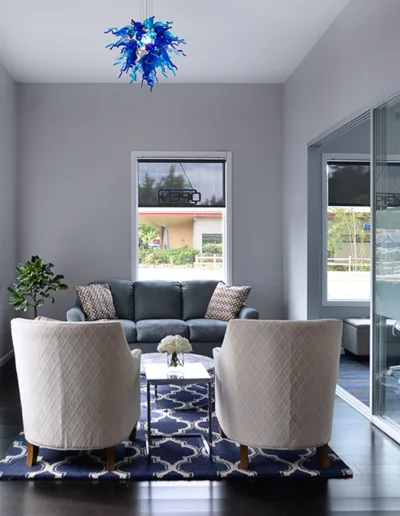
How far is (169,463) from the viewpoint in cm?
352

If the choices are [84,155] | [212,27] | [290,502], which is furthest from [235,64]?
[290,502]

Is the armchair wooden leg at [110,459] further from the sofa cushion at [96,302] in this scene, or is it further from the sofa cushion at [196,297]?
the sofa cushion at [196,297]

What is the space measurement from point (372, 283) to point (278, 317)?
296 cm

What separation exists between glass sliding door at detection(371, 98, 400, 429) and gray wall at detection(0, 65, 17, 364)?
4.06m

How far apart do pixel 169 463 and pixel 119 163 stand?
4.52 metres

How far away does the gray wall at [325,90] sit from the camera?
4.13 m

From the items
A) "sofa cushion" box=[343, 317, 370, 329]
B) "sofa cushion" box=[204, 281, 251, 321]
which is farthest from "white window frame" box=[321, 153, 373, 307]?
"sofa cushion" box=[204, 281, 251, 321]

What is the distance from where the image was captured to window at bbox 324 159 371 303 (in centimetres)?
693

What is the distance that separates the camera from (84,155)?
23.7ft

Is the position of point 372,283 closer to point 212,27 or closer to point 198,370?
point 198,370

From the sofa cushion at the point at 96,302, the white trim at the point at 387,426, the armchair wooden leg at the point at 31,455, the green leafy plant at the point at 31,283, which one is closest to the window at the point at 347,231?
the sofa cushion at the point at 96,302

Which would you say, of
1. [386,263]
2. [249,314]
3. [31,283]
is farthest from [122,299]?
[386,263]

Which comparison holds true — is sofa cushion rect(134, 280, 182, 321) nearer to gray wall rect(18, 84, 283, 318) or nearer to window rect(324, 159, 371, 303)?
gray wall rect(18, 84, 283, 318)

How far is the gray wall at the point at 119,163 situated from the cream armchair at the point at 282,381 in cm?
399
